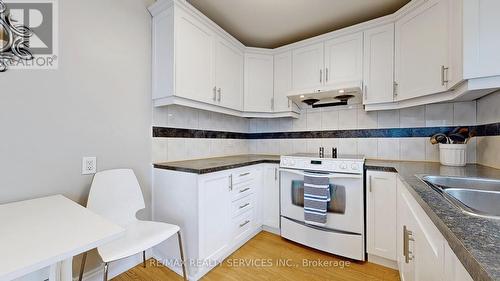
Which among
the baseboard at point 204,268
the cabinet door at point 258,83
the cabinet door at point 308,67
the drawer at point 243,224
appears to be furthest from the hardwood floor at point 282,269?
the cabinet door at point 308,67

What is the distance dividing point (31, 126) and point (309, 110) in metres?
2.64

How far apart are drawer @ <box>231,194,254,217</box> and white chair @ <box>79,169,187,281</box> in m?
0.61

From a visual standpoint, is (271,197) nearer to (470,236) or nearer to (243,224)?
(243,224)

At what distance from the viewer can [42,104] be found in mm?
1279

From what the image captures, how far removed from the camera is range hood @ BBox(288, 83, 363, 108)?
2.12 meters

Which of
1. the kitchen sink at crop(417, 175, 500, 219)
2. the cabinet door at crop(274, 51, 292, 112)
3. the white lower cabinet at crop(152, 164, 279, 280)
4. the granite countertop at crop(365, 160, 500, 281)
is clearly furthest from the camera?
the cabinet door at crop(274, 51, 292, 112)

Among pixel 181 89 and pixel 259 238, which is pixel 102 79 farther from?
pixel 259 238

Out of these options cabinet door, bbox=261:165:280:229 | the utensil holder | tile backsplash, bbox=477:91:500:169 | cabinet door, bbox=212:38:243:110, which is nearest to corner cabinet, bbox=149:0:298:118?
cabinet door, bbox=212:38:243:110

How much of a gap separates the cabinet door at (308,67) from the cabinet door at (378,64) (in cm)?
46

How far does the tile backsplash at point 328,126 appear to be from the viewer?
1970 millimetres

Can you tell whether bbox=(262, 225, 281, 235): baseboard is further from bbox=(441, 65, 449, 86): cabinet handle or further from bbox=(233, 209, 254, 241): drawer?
bbox=(441, 65, 449, 86): cabinet handle

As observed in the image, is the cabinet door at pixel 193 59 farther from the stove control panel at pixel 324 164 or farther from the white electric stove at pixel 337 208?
the white electric stove at pixel 337 208

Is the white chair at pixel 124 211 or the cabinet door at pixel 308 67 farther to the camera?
the cabinet door at pixel 308 67

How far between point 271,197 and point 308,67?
1.60 metres
